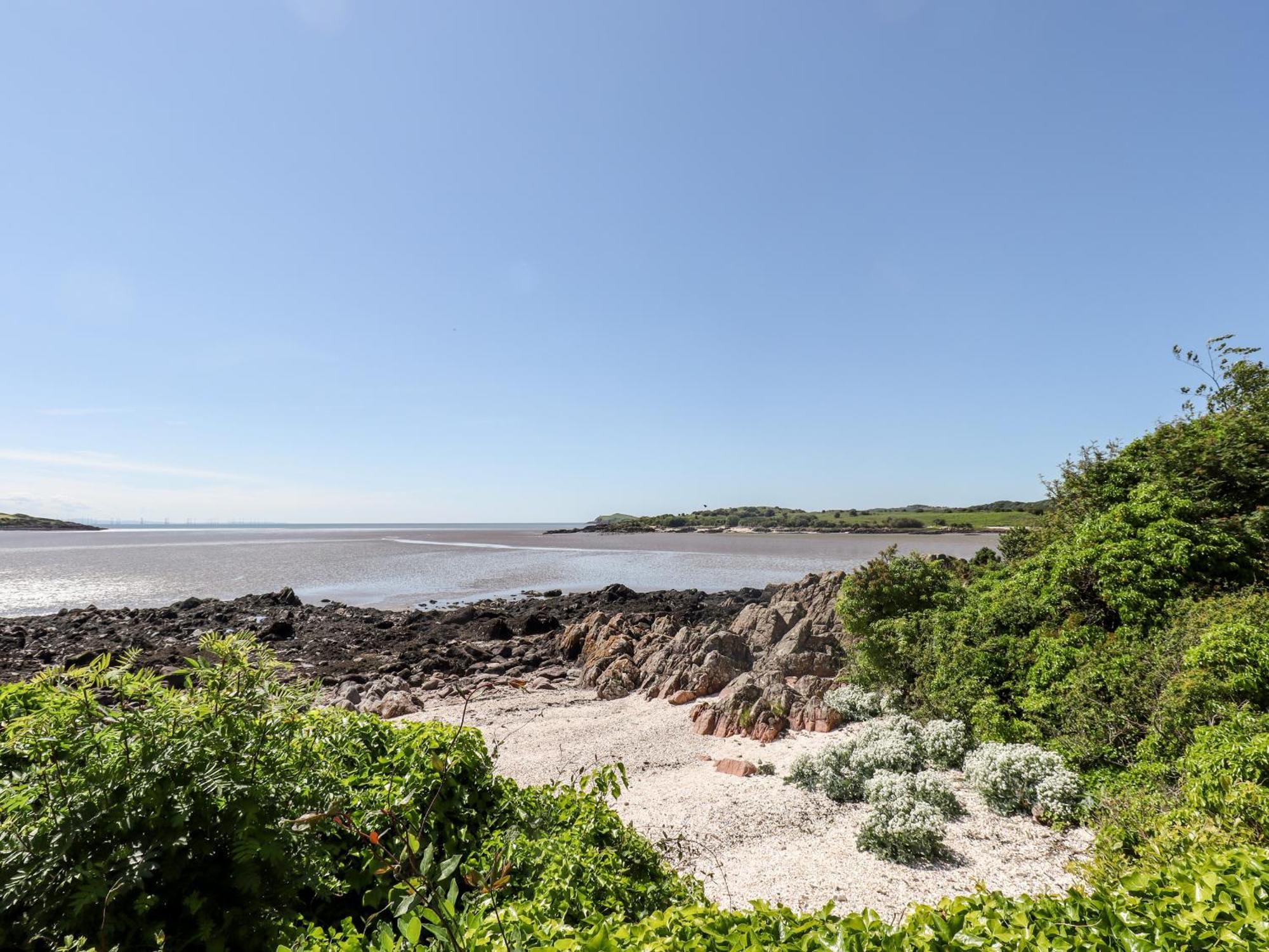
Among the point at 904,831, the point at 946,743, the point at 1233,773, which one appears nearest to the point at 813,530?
the point at 946,743

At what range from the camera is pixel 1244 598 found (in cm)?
845

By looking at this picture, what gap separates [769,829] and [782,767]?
2246 millimetres

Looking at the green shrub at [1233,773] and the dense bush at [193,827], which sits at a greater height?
the dense bush at [193,827]

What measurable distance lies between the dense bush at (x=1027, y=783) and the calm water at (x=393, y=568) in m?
14.9

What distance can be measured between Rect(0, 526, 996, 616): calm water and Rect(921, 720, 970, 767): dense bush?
13370 millimetres

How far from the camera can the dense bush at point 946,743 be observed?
922cm

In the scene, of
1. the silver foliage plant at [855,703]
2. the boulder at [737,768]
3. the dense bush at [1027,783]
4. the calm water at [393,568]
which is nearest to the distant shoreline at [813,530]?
the calm water at [393,568]

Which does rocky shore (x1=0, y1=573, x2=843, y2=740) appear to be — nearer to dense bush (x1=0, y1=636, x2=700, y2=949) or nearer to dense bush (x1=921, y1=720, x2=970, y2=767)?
dense bush (x1=921, y1=720, x2=970, y2=767)

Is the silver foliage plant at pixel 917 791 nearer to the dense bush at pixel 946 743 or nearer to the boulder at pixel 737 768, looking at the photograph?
the dense bush at pixel 946 743

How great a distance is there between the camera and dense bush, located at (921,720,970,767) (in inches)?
363

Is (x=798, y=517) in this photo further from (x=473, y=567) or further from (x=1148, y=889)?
(x=1148, y=889)

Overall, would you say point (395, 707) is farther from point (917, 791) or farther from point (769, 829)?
point (917, 791)

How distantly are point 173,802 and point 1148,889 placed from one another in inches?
208

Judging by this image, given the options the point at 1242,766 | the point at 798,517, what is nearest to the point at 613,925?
the point at 1242,766
